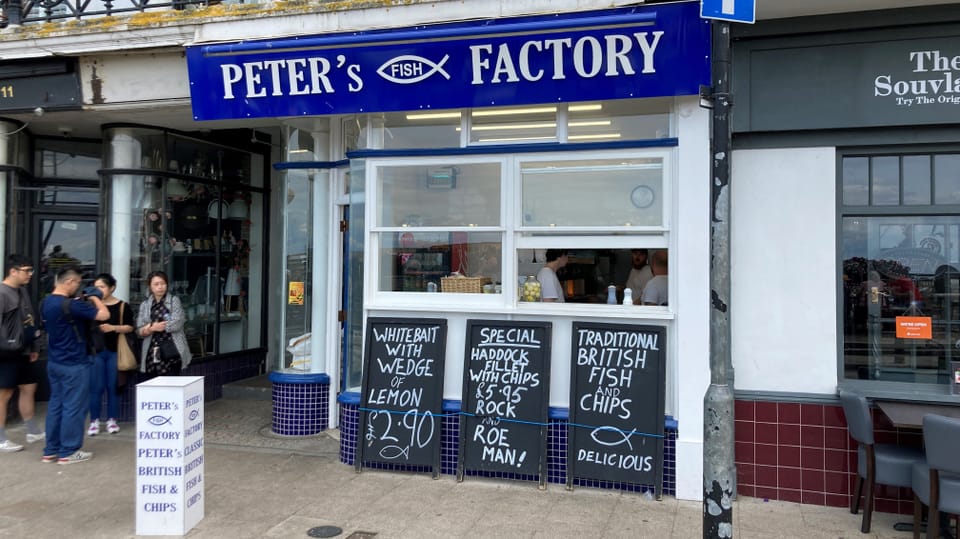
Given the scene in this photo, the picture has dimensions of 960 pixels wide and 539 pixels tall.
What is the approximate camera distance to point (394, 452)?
19.8 feet

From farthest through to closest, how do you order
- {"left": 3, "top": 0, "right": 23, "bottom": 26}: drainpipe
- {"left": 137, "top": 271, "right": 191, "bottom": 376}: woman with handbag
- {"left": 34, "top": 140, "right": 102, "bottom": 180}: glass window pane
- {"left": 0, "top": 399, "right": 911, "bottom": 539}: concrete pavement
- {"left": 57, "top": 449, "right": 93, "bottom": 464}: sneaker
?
{"left": 34, "top": 140, "right": 102, "bottom": 180}: glass window pane → {"left": 3, "top": 0, "right": 23, "bottom": 26}: drainpipe → {"left": 137, "top": 271, "right": 191, "bottom": 376}: woman with handbag → {"left": 57, "top": 449, "right": 93, "bottom": 464}: sneaker → {"left": 0, "top": 399, "right": 911, "bottom": 539}: concrete pavement

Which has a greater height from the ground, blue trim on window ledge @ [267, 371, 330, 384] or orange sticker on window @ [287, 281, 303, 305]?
orange sticker on window @ [287, 281, 303, 305]

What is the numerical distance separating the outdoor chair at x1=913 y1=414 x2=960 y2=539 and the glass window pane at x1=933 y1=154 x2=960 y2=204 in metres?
2.01

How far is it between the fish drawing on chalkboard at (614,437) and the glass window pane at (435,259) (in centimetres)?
164

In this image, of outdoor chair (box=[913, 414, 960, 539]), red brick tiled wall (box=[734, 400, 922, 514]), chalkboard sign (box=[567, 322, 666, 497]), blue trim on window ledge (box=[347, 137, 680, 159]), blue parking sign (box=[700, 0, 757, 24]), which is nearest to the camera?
blue parking sign (box=[700, 0, 757, 24])

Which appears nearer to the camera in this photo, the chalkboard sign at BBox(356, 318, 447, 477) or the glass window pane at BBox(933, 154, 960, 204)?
the glass window pane at BBox(933, 154, 960, 204)

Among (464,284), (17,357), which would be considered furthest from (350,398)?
(17,357)

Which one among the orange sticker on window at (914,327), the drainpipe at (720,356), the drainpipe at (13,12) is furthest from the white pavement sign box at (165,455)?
the drainpipe at (13,12)

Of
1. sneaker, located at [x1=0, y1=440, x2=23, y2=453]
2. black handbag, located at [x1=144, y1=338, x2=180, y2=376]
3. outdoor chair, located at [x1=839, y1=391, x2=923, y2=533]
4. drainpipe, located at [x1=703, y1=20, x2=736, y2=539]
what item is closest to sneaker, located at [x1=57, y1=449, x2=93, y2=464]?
sneaker, located at [x1=0, y1=440, x2=23, y2=453]

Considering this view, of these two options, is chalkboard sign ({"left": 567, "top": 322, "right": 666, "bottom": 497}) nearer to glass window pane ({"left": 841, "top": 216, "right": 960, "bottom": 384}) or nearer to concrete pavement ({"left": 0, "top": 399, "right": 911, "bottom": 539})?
concrete pavement ({"left": 0, "top": 399, "right": 911, "bottom": 539})

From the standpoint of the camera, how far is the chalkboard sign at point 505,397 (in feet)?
18.8

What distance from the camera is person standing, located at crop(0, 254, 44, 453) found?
6.60 m

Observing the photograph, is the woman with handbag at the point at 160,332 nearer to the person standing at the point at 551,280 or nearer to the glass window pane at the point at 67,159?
the glass window pane at the point at 67,159

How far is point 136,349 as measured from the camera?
7910 mm
